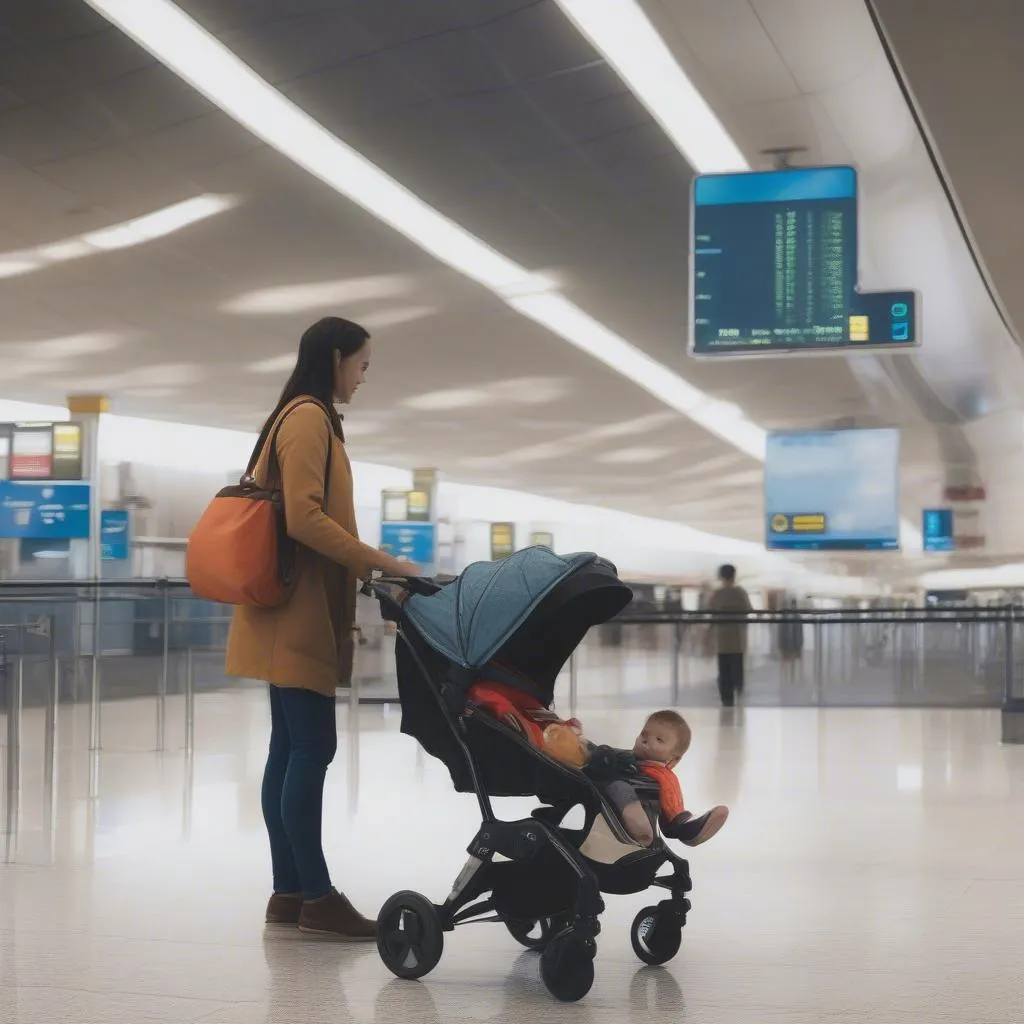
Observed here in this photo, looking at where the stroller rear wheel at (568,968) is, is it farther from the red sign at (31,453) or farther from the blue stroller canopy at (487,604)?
the red sign at (31,453)

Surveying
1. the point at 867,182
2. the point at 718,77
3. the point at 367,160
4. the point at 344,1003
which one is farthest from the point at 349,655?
the point at 867,182

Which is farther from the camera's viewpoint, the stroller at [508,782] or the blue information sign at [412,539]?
the blue information sign at [412,539]

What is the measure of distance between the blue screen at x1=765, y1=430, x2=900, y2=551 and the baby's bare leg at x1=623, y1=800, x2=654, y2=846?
24.7 ft

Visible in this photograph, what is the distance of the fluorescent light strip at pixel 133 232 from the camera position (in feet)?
30.7

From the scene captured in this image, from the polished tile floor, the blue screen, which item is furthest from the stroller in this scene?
the blue screen

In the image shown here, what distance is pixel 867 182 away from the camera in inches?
366

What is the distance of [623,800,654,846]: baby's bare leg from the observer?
2.93 metres

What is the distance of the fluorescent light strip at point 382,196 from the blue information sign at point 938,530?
138 centimetres

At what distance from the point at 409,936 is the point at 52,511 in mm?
8397

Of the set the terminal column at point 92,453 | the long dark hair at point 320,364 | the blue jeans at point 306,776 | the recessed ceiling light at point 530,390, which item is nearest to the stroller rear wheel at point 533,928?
the blue jeans at point 306,776

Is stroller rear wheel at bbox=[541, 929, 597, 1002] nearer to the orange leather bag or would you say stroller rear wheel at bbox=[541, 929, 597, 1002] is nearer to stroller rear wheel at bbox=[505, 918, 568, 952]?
stroller rear wheel at bbox=[505, 918, 568, 952]

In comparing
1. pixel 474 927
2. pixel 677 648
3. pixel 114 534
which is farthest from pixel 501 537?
pixel 474 927

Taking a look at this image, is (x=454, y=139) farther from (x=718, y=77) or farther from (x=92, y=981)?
(x=92, y=981)

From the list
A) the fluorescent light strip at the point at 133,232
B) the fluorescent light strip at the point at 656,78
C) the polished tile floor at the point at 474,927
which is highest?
the fluorescent light strip at the point at 656,78
